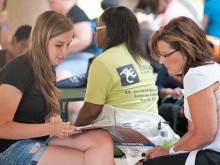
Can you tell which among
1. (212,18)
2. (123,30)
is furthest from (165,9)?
(123,30)

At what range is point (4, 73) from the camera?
2.28 metres

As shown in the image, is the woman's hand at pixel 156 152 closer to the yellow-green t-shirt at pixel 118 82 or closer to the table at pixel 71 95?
the yellow-green t-shirt at pixel 118 82

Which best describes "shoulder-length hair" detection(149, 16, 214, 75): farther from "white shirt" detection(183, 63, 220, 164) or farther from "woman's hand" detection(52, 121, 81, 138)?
"woman's hand" detection(52, 121, 81, 138)

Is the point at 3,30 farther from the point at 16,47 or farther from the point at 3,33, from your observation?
the point at 16,47

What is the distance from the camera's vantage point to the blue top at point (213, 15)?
15.4ft

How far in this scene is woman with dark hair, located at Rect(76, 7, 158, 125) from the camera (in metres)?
2.77

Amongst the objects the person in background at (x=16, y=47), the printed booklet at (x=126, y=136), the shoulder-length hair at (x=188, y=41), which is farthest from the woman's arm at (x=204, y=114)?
the person in background at (x=16, y=47)

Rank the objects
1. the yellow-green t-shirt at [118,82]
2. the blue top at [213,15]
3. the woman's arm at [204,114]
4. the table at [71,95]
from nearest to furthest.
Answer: the woman's arm at [204,114], the yellow-green t-shirt at [118,82], the table at [71,95], the blue top at [213,15]

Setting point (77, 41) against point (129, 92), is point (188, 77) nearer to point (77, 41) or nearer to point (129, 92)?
point (129, 92)

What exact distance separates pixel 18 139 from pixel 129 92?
0.76m

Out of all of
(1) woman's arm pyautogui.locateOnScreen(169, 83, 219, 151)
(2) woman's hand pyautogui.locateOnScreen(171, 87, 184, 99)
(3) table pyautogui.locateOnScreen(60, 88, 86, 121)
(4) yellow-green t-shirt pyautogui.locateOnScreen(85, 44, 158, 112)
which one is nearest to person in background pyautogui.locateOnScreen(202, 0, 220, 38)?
(2) woman's hand pyautogui.locateOnScreen(171, 87, 184, 99)

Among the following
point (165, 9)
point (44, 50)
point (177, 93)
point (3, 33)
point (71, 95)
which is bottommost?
point (177, 93)

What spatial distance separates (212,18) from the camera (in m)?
4.76

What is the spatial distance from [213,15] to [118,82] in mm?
2293
